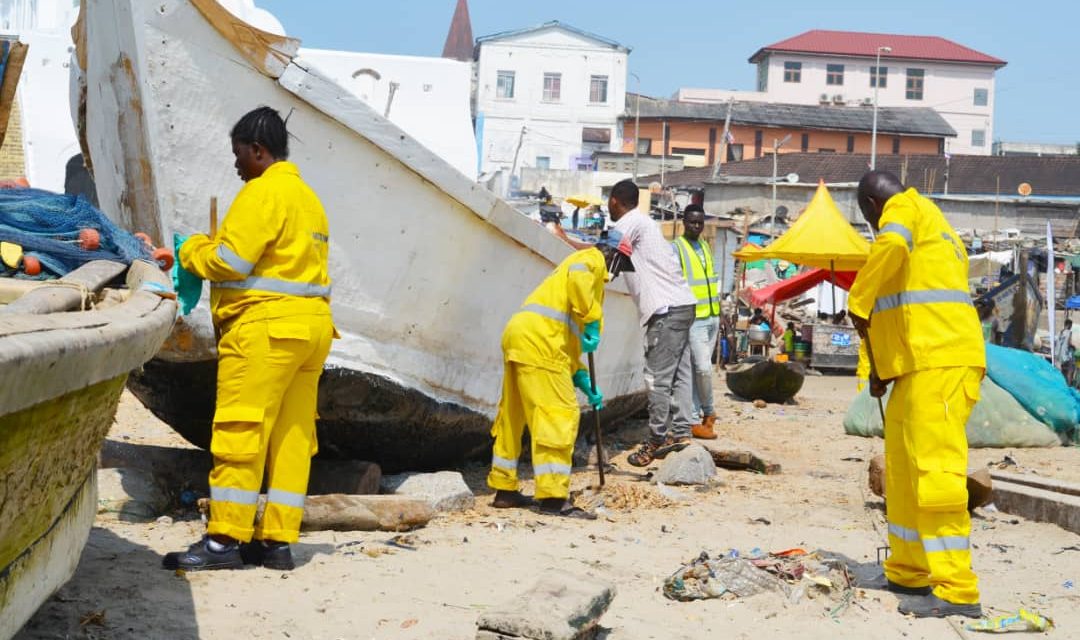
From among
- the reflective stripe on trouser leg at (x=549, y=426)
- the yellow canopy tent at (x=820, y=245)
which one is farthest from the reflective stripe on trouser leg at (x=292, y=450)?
the yellow canopy tent at (x=820, y=245)

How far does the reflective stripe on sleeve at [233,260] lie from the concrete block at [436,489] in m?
1.78

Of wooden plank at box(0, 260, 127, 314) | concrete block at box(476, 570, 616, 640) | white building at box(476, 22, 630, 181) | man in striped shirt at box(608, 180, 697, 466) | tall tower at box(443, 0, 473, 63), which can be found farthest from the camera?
tall tower at box(443, 0, 473, 63)

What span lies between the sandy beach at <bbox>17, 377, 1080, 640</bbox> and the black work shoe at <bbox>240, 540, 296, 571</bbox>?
50 millimetres

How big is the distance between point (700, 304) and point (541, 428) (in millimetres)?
2962

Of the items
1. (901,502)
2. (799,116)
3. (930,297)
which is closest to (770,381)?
(901,502)

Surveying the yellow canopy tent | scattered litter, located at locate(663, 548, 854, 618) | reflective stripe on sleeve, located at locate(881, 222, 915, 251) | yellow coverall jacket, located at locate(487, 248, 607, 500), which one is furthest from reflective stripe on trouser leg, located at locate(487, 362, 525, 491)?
the yellow canopy tent

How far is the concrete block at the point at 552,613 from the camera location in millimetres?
3408

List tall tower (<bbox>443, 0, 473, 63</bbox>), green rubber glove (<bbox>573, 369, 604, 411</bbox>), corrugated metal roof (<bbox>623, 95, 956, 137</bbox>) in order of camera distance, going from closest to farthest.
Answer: green rubber glove (<bbox>573, 369, 604, 411</bbox>)
corrugated metal roof (<bbox>623, 95, 956, 137</bbox>)
tall tower (<bbox>443, 0, 473, 63</bbox>)

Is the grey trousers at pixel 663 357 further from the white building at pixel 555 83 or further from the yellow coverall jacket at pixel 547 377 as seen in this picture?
the white building at pixel 555 83

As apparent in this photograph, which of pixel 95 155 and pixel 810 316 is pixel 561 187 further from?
pixel 95 155

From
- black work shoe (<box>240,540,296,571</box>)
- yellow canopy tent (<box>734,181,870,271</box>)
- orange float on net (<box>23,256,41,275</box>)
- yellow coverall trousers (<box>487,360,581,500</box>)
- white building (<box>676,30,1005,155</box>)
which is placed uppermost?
white building (<box>676,30,1005,155</box>)

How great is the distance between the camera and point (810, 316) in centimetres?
1983

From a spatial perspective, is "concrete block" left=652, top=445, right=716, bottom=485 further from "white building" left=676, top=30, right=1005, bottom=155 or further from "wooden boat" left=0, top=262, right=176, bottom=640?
"white building" left=676, top=30, right=1005, bottom=155

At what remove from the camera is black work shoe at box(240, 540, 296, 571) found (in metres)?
4.29
